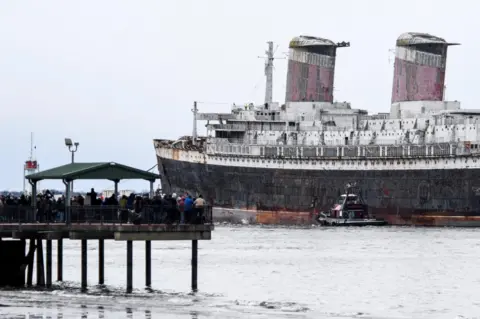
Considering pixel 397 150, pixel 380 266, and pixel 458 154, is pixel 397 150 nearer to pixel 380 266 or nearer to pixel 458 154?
pixel 458 154

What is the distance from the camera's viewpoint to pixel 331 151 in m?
143

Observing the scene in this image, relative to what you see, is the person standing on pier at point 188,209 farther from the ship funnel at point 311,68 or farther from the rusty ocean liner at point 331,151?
the ship funnel at point 311,68

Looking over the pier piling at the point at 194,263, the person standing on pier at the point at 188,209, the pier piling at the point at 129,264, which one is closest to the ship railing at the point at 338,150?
the pier piling at the point at 194,263

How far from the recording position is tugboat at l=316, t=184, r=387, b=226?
12812cm

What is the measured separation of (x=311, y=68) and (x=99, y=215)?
3791 inches

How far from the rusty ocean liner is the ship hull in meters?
0.09

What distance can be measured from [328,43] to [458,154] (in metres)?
26.6

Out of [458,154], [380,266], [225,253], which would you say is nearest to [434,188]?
[458,154]

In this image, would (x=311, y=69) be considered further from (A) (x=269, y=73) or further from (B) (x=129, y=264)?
(B) (x=129, y=264)

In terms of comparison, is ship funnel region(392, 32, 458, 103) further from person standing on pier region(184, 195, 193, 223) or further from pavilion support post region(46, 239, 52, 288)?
person standing on pier region(184, 195, 193, 223)

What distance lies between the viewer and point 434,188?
132 meters

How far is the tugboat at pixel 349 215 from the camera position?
420 ft

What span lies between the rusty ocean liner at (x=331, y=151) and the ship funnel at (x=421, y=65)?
9 centimetres

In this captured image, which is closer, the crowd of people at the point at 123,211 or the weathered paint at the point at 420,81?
the crowd of people at the point at 123,211
